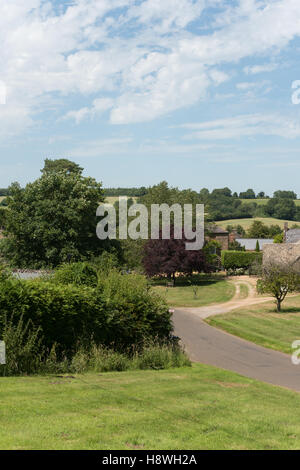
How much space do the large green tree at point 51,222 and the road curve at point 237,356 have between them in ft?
33.2

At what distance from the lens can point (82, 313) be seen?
14.1 metres

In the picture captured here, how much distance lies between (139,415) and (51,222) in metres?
28.5

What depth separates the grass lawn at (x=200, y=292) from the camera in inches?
1709

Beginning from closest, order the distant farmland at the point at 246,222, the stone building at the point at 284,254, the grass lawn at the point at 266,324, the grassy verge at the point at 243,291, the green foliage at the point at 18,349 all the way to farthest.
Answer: the green foliage at the point at 18,349 → the grass lawn at the point at 266,324 → the grassy verge at the point at 243,291 → the stone building at the point at 284,254 → the distant farmland at the point at 246,222

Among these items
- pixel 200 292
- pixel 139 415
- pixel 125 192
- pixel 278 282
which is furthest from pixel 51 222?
pixel 125 192

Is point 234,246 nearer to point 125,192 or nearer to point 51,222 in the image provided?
point 51,222

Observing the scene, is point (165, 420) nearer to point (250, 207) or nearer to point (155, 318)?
point (155, 318)

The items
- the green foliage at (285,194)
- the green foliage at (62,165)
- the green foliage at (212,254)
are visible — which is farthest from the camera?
the green foliage at (285,194)

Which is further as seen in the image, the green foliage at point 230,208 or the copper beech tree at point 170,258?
the green foliage at point 230,208

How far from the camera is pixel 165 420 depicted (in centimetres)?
777

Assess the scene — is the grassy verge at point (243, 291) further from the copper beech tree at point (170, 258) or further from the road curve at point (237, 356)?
the road curve at point (237, 356)

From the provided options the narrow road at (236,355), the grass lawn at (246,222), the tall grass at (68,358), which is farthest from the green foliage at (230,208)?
the tall grass at (68,358)

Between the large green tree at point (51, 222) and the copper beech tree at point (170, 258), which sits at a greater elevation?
the large green tree at point (51, 222)

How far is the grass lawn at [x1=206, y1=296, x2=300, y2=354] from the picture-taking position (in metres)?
25.7
